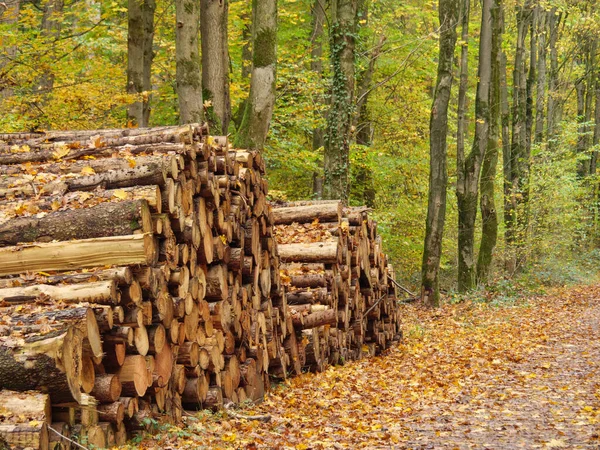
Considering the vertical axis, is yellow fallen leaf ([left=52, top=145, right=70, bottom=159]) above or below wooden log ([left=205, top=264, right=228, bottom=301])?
above

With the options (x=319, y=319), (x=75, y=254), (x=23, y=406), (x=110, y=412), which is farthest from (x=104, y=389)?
(x=319, y=319)

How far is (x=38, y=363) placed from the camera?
191 inches

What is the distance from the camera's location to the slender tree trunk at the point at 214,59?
13.2m

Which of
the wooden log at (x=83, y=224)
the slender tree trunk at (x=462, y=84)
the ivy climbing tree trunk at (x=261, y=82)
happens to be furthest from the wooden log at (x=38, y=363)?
the slender tree trunk at (x=462, y=84)

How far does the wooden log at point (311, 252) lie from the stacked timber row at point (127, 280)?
2289mm

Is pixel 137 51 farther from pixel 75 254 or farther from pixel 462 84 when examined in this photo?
pixel 462 84

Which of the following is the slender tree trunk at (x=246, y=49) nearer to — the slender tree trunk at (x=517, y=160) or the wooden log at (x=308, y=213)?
the slender tree trunk at (x=517, y=160)

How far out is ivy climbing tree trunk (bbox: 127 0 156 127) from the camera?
15.9 metres

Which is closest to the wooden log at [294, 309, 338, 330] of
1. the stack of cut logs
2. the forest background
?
the stack of cut logs

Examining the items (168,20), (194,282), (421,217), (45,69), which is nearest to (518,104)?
(421,217)

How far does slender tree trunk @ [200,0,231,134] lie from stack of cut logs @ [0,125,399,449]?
453cm

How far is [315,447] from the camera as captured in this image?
618cm

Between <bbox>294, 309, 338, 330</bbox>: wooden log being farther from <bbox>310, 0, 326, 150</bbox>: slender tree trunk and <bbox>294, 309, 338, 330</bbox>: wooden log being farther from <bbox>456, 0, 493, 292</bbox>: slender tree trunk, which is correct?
<bbox>310, 0, 326, 150</bbox>: slender tree trunk

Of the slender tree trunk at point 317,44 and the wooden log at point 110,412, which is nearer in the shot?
the wooden log at point 110,412
